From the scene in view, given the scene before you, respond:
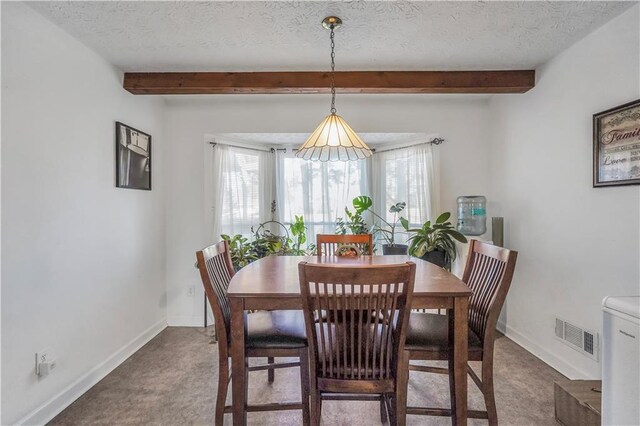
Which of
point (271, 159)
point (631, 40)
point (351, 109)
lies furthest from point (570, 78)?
point (271, 159)

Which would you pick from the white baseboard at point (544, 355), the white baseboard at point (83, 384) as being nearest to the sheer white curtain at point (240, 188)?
the white baseboard at point (83, 384)

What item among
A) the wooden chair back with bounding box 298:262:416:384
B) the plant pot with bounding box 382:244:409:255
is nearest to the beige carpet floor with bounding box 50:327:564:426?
the wooden chair back with bounding box 298:262:416:384

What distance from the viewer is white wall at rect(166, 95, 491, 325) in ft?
10.9

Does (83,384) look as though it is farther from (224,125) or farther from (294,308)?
(224,125)

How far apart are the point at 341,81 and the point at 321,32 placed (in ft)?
2.04

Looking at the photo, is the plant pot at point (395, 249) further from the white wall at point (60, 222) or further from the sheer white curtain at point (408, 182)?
the white wall at point (60, 222)

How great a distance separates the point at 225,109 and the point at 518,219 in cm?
311

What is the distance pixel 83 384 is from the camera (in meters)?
2.11

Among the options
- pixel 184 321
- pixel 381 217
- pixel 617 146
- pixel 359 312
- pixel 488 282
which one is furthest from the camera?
pixel 381 217

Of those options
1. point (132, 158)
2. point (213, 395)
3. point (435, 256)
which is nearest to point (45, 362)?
point (213, 395)

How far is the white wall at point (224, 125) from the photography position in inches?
131

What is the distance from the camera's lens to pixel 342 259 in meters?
2.29

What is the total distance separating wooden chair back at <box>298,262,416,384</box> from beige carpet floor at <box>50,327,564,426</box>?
2.24ft

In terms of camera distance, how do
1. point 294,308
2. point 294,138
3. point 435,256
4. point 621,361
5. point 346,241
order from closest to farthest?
point 621,361 → point 294,308 → point 346,241 → point 435,256 → point 294,138
